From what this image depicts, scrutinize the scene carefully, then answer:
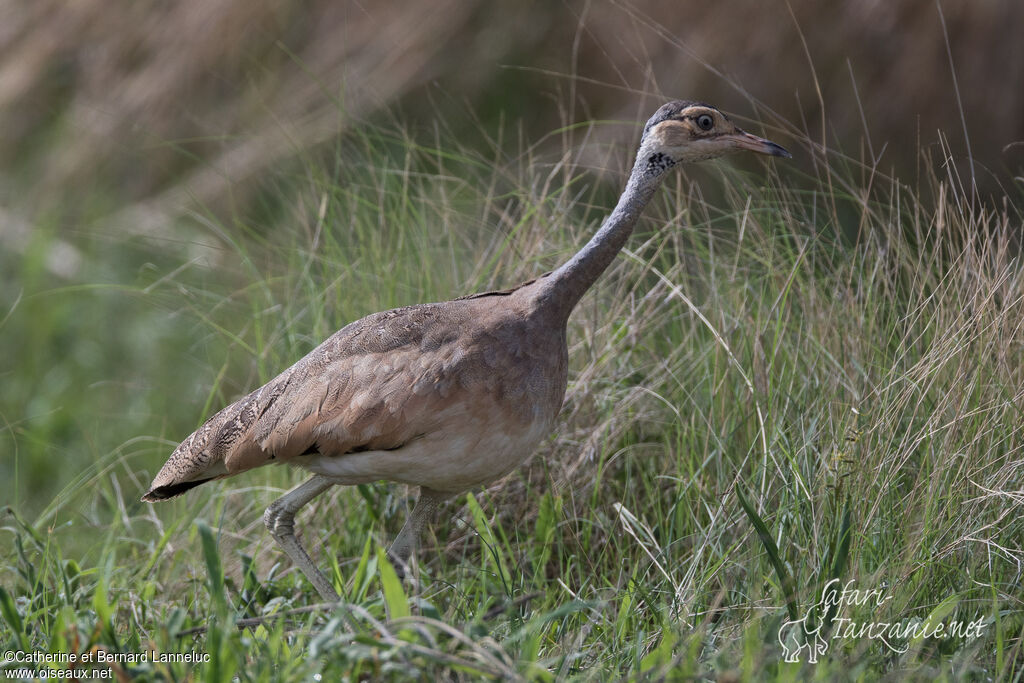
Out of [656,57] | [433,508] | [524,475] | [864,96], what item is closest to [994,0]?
[864,96]

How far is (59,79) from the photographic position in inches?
307

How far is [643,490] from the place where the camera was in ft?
14.4

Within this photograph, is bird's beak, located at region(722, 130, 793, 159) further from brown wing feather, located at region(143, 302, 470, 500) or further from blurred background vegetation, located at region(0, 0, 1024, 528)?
blurred background vegetation, located at region(0, 0, 1024, 528)

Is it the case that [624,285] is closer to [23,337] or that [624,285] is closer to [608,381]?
[608,381]

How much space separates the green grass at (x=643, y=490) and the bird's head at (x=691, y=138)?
0.48 meters

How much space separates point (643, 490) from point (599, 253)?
3.77 feet

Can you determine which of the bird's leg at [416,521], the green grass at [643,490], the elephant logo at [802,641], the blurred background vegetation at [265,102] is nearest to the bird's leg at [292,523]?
the green grass at [643,490]

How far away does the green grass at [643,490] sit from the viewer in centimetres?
300

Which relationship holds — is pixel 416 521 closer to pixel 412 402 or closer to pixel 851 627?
pixel 412 402

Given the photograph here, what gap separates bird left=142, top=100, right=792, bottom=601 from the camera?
342cm

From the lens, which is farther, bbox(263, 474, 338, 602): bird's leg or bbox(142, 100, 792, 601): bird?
bbox(263, 474, 338, 602): bird's leg

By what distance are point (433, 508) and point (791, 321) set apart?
149 cm

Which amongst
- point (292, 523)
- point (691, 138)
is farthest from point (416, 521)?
point (691, 138)

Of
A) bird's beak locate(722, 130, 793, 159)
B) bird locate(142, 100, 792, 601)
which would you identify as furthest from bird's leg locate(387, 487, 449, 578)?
bird's beak locate(722, 130, 793, 159)
